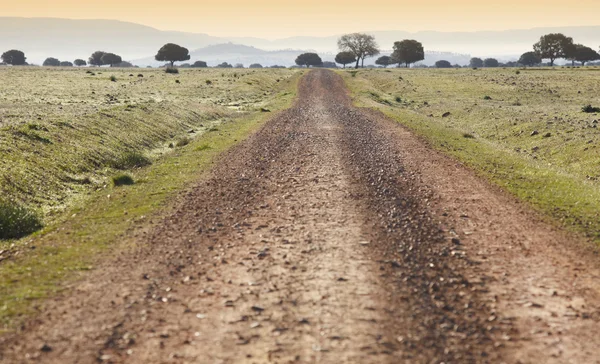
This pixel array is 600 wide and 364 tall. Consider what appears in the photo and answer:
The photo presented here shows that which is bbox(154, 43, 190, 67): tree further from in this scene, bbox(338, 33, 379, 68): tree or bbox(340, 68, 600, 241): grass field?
bbox(340, 68, 600, 241): grass field

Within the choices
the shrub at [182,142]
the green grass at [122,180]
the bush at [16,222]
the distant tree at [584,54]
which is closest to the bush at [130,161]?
the green grass at [122,180]

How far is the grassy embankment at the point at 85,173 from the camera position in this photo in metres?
10.4

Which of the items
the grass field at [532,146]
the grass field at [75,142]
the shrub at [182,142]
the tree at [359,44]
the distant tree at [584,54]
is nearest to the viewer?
the grass field at [532,146]

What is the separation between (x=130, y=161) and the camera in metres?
22.4

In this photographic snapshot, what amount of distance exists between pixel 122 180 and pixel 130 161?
440 centimetres

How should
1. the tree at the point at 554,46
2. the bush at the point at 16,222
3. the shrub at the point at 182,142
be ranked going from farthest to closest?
the tree at the point at 554,46, the shrub at the point at 182,142, the bush at the point at 16,222

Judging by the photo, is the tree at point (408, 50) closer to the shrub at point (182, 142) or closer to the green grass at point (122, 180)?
the shrub at point (182, 142)

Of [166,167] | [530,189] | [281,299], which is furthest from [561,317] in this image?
[166,167]

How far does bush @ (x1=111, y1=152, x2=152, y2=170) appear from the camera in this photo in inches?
866

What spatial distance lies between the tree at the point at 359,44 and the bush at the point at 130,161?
17868 centimetres

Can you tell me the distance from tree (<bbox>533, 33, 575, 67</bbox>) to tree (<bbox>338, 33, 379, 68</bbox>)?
5389cm

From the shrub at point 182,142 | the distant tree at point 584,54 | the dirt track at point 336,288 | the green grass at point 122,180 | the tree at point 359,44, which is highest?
the tree at point 359,44

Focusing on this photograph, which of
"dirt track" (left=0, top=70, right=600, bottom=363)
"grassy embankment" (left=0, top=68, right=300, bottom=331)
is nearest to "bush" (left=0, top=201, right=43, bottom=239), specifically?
"grassy embankment" (left=0, top=68, right=300, bottom=331)

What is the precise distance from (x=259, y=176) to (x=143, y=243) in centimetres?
692
